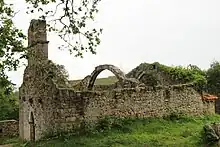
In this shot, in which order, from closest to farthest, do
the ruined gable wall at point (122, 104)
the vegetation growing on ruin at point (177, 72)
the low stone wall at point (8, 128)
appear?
the ruined gable wall at point (122, 104)
the vegetation growing on ruin at point (177, 72)
the low stone wall at point (8, 128)

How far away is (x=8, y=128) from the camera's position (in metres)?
26.7

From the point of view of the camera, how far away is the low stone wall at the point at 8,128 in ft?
86.7

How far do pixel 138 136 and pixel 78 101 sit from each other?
305 centimetres

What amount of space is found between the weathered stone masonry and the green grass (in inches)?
24.4

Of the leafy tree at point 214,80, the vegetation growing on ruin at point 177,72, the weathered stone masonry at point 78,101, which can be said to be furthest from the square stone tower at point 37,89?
the leafy tree at point 214,80

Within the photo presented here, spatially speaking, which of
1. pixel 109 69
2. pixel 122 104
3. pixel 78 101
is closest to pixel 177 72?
pixel 109 69

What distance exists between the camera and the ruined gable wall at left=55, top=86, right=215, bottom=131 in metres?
19.0

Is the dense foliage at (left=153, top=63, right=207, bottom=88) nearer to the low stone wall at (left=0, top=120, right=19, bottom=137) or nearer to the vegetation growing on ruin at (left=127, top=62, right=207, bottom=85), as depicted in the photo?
the vegetation growing on ruin at (left=127, top=62, right=207, bottom=85)

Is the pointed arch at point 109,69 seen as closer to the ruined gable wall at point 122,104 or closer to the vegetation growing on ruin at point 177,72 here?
the ruined gable wall at point 122,104

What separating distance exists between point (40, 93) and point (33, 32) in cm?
294

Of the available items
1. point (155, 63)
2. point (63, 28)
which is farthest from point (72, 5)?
point (155, 63)

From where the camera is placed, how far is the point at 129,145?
16812 mm

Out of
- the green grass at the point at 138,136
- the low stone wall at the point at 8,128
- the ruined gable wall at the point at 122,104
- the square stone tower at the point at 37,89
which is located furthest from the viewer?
the low stone wall at the point at 8,128

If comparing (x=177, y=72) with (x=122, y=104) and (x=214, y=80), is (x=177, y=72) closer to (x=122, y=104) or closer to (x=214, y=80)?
(x=122, y=104)
